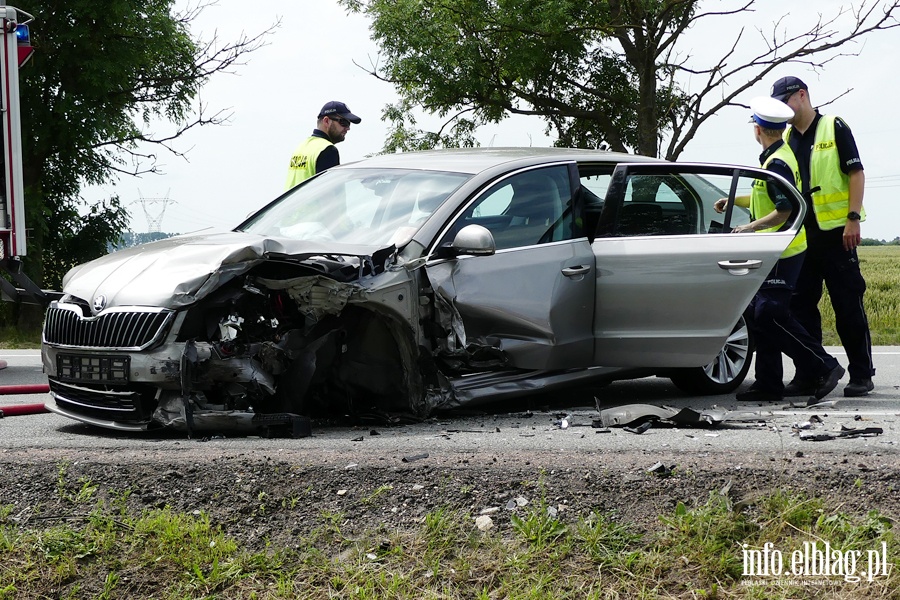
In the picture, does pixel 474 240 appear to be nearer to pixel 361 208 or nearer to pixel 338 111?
pixel 361 208

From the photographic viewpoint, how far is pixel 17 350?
39.5 feet

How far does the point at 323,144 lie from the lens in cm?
848

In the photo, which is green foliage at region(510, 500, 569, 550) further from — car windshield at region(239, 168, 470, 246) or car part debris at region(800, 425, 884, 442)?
car windshield at region(239, 168, 470, 246)

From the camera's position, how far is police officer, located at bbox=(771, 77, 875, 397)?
23.7ft

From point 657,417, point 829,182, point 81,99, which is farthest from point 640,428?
point 81,99

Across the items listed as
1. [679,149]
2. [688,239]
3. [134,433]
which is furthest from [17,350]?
[679,149]

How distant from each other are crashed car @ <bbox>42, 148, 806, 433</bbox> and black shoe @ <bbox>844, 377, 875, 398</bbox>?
0.71 meters

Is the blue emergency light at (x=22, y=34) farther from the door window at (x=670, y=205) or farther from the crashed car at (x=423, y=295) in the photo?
the door window at (x=670, y=205)

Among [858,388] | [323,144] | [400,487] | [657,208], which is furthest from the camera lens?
[323,144]

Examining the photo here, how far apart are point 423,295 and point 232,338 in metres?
1.10

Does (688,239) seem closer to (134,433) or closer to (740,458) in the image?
(740,458)

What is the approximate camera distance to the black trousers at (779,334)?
23.2 ft

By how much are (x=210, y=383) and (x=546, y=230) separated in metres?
2.32

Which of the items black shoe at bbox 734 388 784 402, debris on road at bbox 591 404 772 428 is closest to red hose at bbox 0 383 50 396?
debris on road at bbox 591 404 772 428
